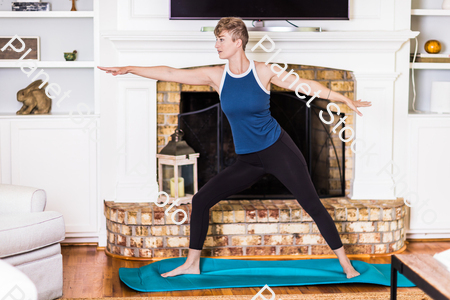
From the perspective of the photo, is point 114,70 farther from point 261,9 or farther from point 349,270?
point 349,270

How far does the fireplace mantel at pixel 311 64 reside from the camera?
317 cm

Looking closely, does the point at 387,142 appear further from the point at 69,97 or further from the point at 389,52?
the point at 69,97

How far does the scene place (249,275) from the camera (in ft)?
9.06

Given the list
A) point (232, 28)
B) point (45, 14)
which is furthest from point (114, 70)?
point (45, 14)

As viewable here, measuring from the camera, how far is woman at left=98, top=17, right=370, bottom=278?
2.48 meters

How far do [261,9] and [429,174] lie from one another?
5.02 ft

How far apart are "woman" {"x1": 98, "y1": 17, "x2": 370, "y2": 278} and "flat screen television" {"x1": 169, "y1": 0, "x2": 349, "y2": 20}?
68 cm

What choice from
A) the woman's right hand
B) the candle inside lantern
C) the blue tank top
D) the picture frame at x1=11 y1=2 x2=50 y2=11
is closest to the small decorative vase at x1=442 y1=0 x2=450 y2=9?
the blue tank top

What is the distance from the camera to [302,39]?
3.17 metres

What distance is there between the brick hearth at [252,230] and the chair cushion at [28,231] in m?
0.74

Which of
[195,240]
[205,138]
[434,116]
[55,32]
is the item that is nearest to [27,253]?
[195,240]

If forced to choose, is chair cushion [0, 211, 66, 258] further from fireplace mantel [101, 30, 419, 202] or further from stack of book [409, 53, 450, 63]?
stack of book [409, 53, 450, 63]

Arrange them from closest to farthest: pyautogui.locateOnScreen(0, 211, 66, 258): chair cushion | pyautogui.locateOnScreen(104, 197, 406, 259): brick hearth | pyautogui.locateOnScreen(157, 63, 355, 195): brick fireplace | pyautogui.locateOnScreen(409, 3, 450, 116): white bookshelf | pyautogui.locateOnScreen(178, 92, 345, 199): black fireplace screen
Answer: pyautogui.locateOnScreen(0, 211, 66, 258): chair cushion
pyautogui.locateOnScreen(104, 197, 406, 259): brick hearth
pyautogui.locateOnScreen(157, 63, 355, 195): brick fireplace
pyautogui.locateOnScreen(178, 92, 345, 199): black fireplace screen
pyautogui.locateOnScreen(409, 3, 450, 116): white bookshelf

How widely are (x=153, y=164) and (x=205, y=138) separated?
405mm
